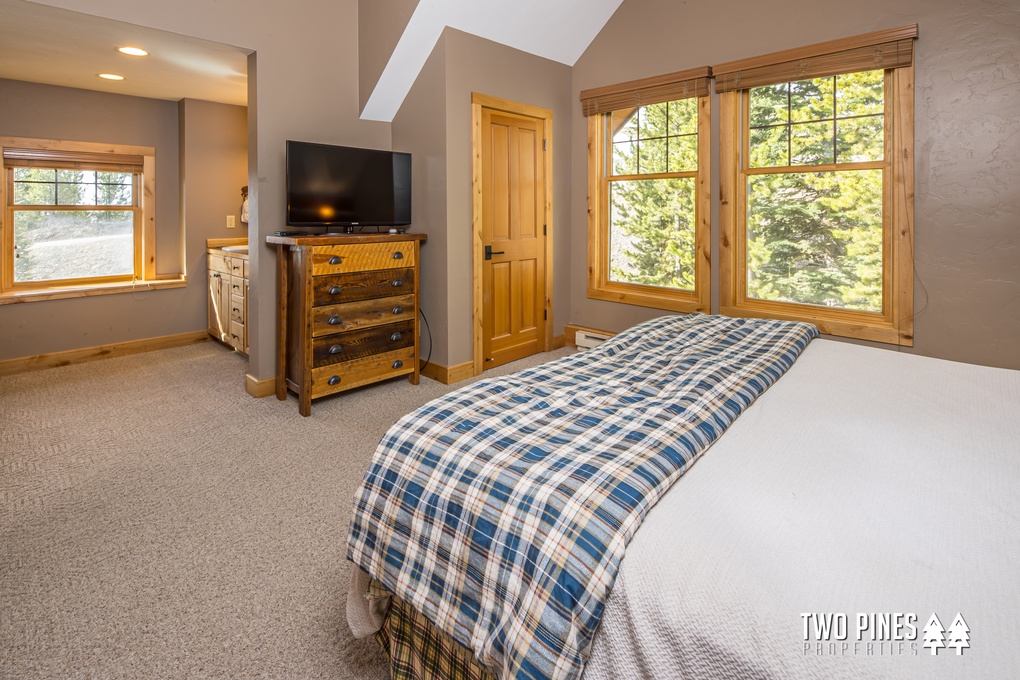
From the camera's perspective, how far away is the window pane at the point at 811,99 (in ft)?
11.7

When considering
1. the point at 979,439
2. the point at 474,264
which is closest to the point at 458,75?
the point at 474,264

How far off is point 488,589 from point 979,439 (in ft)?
4.05

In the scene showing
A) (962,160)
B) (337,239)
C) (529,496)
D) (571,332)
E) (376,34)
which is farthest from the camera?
(571,332)

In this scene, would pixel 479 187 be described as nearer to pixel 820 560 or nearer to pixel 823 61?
pixel 823 61

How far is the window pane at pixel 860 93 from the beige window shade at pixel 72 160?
5504mm

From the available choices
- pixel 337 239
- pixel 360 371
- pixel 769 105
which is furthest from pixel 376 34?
pixel 769 105

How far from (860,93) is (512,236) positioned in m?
2.46

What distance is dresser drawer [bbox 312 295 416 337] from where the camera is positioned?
3580mm

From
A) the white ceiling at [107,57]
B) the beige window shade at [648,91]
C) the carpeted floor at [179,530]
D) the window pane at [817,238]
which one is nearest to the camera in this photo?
the carpeted floor at [179,530]

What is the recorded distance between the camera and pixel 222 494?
2.60 meters

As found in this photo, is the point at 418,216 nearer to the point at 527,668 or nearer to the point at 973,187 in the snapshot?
A: the point at 973,187

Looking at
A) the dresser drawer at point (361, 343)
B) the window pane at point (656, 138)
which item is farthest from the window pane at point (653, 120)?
the dresser drawer at point (361, 343)

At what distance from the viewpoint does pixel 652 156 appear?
14.7ft

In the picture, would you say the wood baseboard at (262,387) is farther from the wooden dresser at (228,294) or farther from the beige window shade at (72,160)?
the beige window shade at (72,160)
